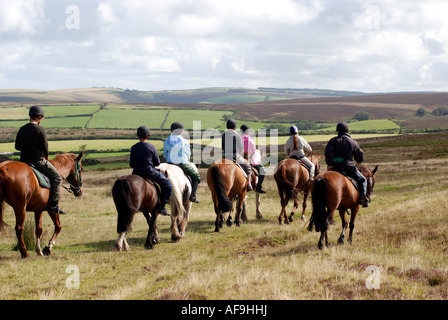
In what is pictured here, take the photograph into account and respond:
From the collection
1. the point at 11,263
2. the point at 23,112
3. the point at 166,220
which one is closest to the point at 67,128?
the point at 23,112

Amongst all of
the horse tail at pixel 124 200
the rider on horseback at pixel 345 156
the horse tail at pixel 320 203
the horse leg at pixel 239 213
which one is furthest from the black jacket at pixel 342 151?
the horse tail at pixel 124 200

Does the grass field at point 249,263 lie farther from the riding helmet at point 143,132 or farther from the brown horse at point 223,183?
the riding helmet at point 143,132

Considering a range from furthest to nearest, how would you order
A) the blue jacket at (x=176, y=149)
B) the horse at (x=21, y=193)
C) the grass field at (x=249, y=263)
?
the blue jacket at (x=176, y=149), the horse at (x=21, y=193), the grass field at (x=249, y=263)

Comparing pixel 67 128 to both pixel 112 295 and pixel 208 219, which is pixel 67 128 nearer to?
pixel 208 219

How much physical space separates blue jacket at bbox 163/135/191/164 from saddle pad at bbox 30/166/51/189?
403 cm

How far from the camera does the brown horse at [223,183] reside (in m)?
15.3

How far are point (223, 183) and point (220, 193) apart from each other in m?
0.38

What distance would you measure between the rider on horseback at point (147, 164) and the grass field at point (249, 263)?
169 centimetres

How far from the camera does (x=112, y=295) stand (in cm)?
777

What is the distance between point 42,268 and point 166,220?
956cm

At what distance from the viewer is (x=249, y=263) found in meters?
10.4

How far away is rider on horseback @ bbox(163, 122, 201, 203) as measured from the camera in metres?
14.6

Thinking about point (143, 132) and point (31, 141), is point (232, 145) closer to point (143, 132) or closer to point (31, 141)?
point (143, 132)
